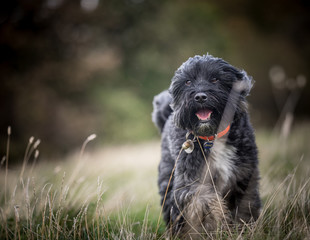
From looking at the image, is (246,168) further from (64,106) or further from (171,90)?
(64,106)

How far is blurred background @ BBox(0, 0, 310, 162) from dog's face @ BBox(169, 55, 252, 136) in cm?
1077

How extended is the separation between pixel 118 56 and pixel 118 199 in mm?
13578

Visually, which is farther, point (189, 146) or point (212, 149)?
point (212, 149)

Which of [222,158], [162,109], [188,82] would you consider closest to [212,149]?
[222,158]

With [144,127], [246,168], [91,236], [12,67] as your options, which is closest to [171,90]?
[246,168]

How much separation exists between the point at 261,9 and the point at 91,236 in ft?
56.3

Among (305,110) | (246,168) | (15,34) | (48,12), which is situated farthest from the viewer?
(305,110)

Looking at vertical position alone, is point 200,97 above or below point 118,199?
above

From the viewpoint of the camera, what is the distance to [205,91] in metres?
2.71

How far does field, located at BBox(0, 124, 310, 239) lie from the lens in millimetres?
2547

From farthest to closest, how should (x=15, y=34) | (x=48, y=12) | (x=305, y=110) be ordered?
(x=305, y=110) → (x=48, y=12) → (x=15, y=34)

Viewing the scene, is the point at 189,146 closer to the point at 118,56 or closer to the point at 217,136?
the point at 217,136

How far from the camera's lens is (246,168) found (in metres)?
2.91

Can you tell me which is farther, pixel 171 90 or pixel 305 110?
pixel 305 110
